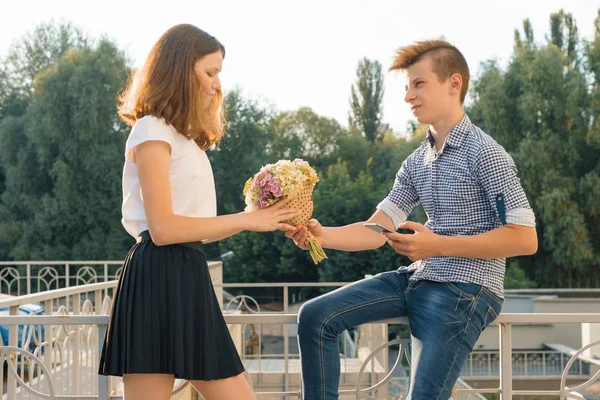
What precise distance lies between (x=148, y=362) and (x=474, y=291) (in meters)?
1.04

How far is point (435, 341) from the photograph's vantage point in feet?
8.65

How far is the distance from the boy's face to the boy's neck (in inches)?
0.4

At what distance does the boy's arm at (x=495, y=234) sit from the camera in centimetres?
262

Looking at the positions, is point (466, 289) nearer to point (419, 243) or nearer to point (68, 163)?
point (419, 243)

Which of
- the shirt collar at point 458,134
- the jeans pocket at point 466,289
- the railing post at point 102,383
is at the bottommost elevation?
the railing post at point 102,383

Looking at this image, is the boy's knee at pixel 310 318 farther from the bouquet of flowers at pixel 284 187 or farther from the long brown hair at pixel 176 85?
the long brown hair at pixel 176 85

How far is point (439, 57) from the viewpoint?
287 cm

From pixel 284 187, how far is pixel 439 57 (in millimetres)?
692

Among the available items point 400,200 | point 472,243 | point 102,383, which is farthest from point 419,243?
point 102,383

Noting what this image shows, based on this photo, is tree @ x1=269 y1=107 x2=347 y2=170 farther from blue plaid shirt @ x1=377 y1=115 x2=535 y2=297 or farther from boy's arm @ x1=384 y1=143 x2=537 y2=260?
boy's arm @ x1=384 y1=143 x2=537 y2=260

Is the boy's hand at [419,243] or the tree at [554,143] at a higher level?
the tree at [554,143]

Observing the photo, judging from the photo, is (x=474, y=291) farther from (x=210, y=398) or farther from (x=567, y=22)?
(x=567, y=22)

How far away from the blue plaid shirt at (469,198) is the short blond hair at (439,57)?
16cm

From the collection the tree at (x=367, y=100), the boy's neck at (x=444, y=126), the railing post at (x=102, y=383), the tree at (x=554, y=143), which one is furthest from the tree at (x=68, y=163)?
the boy's neck at (x=444, y=126)
